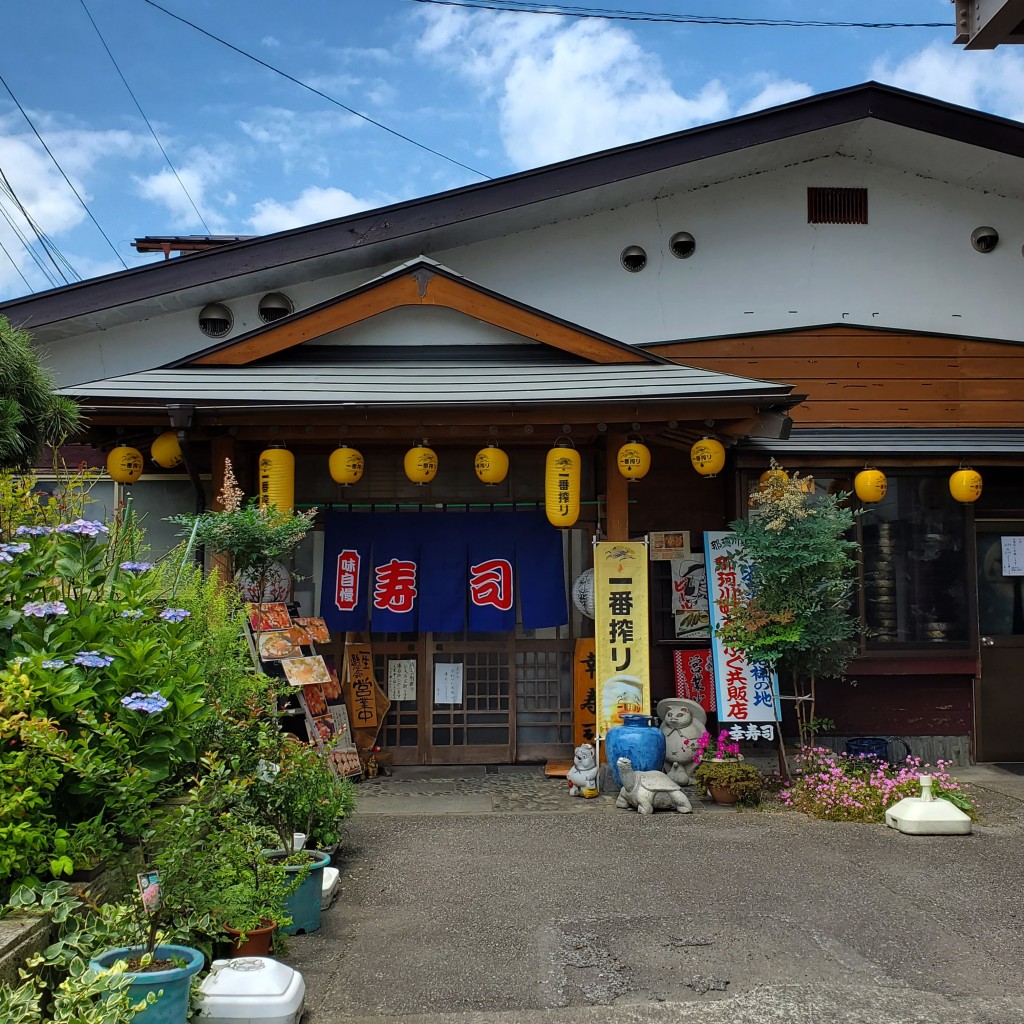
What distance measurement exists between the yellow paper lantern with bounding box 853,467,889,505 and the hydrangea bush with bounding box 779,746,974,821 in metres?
2.68

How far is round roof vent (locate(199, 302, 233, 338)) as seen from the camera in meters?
10.8

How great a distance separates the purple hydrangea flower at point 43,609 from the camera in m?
4.42

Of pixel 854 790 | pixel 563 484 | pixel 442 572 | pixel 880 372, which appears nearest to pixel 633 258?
pixel 880 372

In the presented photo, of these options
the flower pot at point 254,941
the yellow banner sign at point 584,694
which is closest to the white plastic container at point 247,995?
the flower pot at point 254,941

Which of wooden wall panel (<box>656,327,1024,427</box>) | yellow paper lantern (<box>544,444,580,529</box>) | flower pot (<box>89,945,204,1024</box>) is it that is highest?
wooden wall panel (<box>656,327,1024,427</box>)

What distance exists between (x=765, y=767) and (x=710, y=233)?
5.99 meters

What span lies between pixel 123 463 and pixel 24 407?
10.6ft

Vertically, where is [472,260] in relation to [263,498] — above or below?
above

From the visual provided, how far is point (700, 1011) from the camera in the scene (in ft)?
14.3

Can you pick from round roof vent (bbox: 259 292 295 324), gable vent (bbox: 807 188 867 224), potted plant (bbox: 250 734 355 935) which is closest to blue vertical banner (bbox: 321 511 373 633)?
round roof vent (bbox: 259 292 295 324)

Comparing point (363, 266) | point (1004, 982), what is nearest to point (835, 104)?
point (363, 266)

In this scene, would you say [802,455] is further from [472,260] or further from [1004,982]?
[1004,982]

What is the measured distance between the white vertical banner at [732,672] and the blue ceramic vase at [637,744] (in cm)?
107

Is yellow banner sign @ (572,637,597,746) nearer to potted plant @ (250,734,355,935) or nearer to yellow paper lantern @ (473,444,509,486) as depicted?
yellow paper lantern @ (473,444,509,486)
